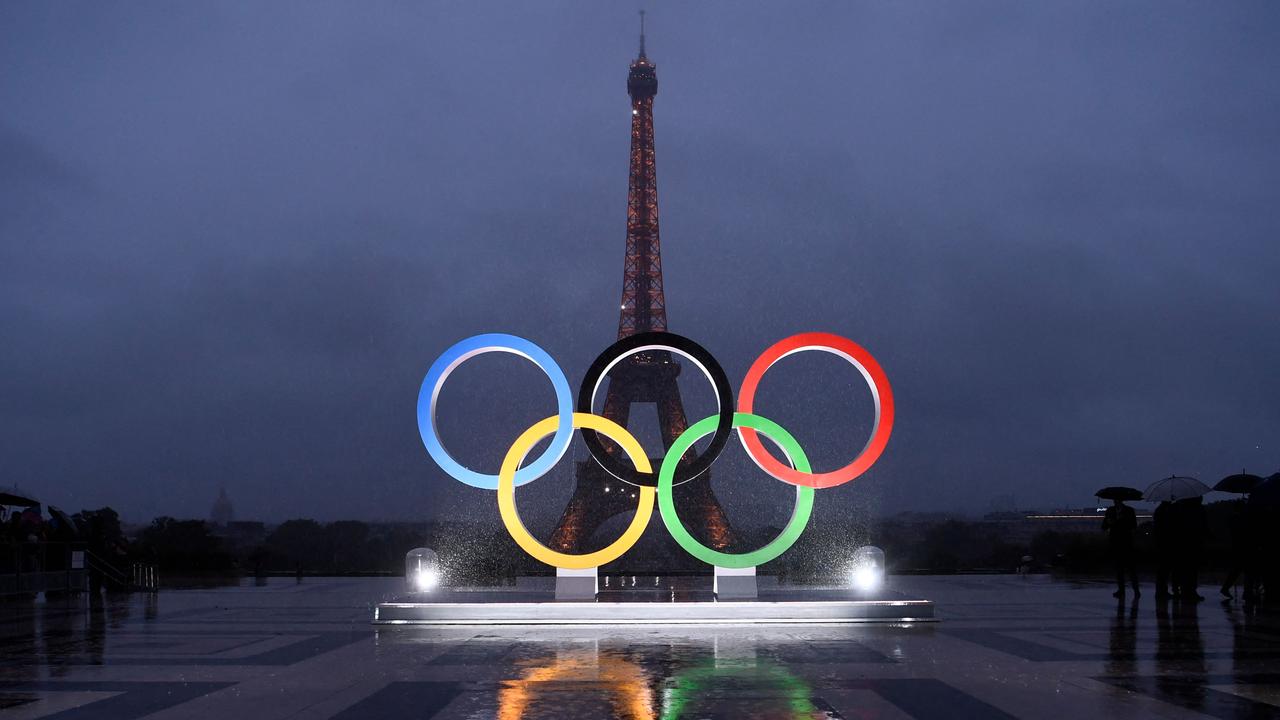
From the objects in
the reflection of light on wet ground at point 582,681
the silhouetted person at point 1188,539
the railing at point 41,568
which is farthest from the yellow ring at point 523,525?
the railing at point 41,568

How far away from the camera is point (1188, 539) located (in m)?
20.0

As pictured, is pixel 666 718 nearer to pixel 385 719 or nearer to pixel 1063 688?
pixel 385 719

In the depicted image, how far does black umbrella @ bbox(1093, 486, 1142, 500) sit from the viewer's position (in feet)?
69.9

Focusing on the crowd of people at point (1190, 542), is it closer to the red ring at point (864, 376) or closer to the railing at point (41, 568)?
the red ring at point (864, 376)

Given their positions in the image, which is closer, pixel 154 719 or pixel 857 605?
pixel 154 719

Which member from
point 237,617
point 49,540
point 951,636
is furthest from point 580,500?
point 951,636

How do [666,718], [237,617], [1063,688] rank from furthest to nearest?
[237,617]
[1063,688]
[666,718]

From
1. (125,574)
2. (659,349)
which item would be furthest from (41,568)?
(659,349)

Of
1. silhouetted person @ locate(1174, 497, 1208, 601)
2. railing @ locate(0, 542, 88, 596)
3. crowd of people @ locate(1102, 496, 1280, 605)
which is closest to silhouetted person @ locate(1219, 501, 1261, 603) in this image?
crowd of people @ locate(1102, 496, 1280, 605)

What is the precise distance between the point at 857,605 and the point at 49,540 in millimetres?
20034

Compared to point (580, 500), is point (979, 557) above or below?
below

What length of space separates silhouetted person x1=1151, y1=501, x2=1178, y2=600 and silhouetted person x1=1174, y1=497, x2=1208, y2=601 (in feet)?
0.28

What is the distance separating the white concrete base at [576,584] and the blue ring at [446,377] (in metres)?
1.76

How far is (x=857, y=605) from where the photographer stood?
16969mm
